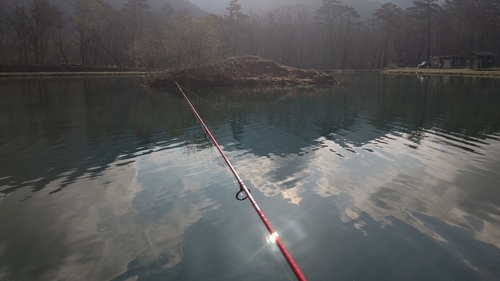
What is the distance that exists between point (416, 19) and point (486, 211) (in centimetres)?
8159

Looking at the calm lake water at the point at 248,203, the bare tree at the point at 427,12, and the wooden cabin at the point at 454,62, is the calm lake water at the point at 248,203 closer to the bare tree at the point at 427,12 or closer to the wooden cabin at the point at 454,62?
the wooden cabin at the point at 454,62

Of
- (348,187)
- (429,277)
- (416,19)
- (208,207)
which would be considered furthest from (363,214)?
(416,19)

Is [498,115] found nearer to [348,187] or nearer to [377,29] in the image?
[348,187]

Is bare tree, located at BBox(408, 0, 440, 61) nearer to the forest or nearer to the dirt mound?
the forest

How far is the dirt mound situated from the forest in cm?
1904

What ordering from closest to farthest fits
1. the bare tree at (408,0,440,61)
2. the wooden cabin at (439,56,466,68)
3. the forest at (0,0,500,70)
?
the wooden cabin at (439,56,466,68) → the forest at (0,0,500,70) → the bare tree at (408,0,440,61)

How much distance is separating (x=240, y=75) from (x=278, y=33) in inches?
1919

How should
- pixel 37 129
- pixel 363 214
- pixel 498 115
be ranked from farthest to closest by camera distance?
pixel 498 115 < pixel 37 129 < pixel 363 214

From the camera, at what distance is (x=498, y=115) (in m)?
15.5

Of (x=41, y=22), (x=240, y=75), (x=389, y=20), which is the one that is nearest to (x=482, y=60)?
(x=389, y=20)

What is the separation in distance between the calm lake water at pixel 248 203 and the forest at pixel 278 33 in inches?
1962

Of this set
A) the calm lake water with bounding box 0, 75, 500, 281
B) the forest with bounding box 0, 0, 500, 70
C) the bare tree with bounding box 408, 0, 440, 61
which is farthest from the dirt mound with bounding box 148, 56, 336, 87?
the bare tree with bounding box 408, 0, 440, 61

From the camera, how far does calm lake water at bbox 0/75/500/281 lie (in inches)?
184

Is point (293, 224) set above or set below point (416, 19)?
below
